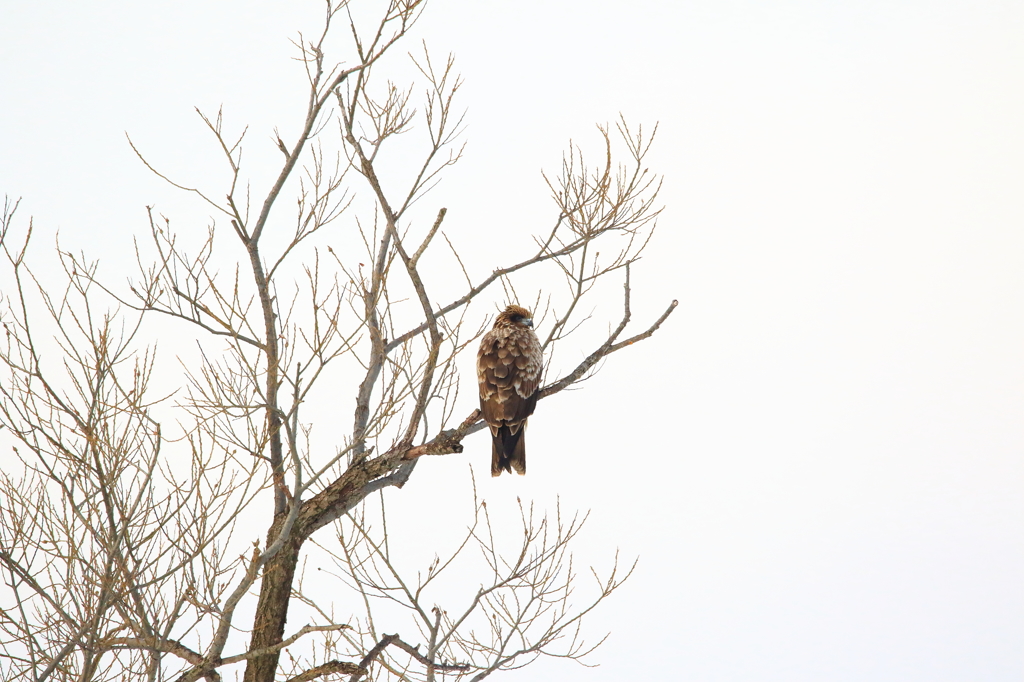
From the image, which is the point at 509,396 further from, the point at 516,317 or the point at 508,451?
the point at 516,317

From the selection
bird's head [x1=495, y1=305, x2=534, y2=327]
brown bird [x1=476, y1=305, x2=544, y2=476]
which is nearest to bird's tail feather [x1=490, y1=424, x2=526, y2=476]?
brown bird [x1=476, y1=305, x2=544, y2=476]

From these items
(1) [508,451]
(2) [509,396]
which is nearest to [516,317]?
(2) [509,396]

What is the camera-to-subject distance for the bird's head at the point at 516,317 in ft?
24.6

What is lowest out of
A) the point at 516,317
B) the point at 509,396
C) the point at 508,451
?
the point at 508,451

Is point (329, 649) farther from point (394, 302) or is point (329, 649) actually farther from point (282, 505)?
point (394, 302)

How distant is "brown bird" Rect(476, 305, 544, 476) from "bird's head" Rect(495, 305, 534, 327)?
412mm

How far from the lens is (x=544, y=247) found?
22.1 ft

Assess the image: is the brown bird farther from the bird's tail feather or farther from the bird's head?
the bird's head

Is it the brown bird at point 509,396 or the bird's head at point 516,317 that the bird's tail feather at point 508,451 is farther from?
the bird's head at point 516,317

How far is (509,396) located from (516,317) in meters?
1.00

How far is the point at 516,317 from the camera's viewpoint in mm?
7516

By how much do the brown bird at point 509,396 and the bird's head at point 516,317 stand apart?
412 mm

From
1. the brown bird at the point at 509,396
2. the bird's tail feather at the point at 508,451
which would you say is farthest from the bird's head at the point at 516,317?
the bird's tail feather at the point at 508,451

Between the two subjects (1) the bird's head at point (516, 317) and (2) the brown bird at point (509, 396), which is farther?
(1) the bird's head at point (516, 317)
